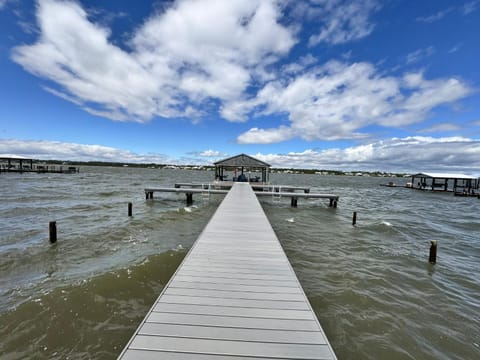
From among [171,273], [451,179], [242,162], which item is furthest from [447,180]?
[171,273]

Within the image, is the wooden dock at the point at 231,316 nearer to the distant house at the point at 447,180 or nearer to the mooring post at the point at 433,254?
the mooring post at the point at 433,254

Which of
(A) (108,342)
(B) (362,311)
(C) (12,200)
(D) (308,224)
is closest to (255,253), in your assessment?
(B) (362,311)

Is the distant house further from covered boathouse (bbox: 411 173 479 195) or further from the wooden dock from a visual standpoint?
the wooden dock

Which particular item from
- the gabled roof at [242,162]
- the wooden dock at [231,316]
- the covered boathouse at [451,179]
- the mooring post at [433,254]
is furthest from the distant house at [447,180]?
the wooden dock at [231,316]

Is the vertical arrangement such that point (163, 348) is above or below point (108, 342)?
above

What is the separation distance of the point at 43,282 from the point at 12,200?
14437mm

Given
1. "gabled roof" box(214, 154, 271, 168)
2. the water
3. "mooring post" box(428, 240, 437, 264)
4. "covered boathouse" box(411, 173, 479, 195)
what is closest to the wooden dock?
the water

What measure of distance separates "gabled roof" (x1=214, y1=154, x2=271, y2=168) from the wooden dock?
17.5m

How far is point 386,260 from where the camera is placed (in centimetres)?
752

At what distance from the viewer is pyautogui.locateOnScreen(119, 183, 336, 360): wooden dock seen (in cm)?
213

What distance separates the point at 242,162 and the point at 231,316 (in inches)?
773

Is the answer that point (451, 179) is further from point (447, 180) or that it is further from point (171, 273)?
point (171, 273)

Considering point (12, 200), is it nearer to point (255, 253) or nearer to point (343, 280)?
point (255, 253)

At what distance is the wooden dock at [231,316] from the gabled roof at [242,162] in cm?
1752
